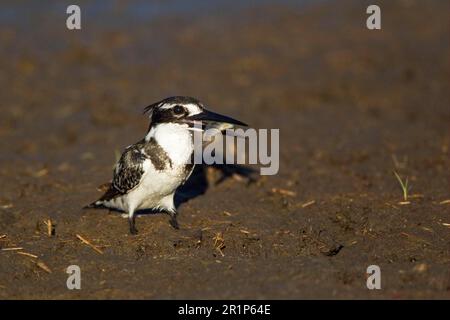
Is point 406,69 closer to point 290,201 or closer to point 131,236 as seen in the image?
point 290,201

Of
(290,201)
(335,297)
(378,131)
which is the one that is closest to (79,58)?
(378,131)

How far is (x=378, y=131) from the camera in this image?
31.8 ft

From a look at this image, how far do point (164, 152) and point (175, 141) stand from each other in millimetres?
123

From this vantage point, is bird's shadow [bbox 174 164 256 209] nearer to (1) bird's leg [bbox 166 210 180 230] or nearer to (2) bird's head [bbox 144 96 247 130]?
(1) bird's leg [bbox 166 210 180 230]

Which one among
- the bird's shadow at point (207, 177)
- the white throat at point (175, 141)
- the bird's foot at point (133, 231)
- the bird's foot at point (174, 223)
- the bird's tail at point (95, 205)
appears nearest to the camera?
the white throat at point (175, 141)

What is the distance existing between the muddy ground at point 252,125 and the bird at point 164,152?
0.36 metres

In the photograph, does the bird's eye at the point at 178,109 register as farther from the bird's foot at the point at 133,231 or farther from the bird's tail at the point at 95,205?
the bird's tail at the point at 95,205

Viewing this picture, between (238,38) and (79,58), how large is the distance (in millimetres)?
2717

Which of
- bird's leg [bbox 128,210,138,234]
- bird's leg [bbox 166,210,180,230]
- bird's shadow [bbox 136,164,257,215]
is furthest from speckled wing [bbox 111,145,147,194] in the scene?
bird's shadow [bbox 136,164,257,215]

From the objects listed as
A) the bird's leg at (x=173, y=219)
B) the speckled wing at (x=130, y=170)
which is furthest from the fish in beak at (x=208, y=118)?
the bird's leg at (x=173, y=219)

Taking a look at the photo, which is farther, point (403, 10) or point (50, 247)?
point (403, 10)

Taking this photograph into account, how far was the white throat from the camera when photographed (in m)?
6.16

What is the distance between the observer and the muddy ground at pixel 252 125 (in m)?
5.52
